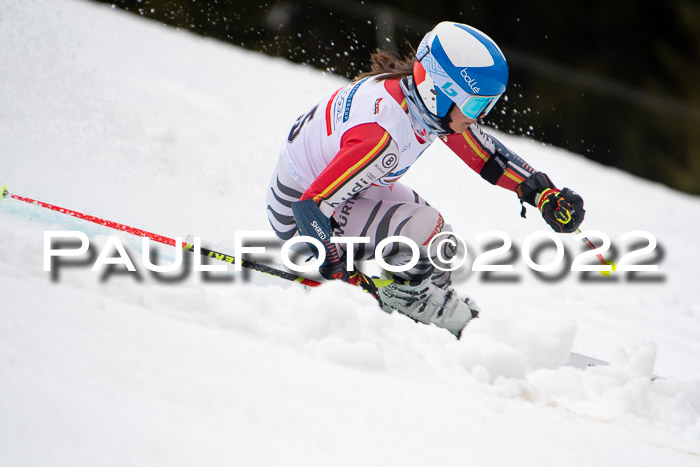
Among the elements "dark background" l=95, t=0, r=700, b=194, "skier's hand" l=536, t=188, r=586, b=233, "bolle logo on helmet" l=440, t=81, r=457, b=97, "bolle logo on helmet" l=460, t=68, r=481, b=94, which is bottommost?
"skier's hand" l=536, t=188, r=586, b=233

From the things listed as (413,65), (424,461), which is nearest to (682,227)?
(413,65)

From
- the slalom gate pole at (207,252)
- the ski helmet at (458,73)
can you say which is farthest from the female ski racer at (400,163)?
the slalom gate pole at (207,252)

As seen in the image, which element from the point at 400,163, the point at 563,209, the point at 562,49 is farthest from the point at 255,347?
the point at 562,49

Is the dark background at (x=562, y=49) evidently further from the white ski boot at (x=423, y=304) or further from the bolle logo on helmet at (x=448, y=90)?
the bolle logo on helmet at (x=448, y=90)

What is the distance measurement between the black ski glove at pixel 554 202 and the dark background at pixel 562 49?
13.7 ft

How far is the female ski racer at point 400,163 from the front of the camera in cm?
259

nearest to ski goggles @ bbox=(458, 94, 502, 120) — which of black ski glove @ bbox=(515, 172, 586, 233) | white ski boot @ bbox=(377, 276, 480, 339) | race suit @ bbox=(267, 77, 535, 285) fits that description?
race suit @ bbox=(267, 77, 535, 285)

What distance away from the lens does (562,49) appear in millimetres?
14523

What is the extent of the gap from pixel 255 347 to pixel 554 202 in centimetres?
166

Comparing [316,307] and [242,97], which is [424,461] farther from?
[242,97]

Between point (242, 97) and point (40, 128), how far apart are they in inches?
87.4

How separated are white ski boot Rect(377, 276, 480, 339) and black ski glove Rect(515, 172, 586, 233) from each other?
21.2 inches

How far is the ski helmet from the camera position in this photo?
258 centimetres

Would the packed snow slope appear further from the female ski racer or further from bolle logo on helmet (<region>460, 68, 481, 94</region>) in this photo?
bolle logo on helmet (<region>460, 68, 481, 94</region>)
